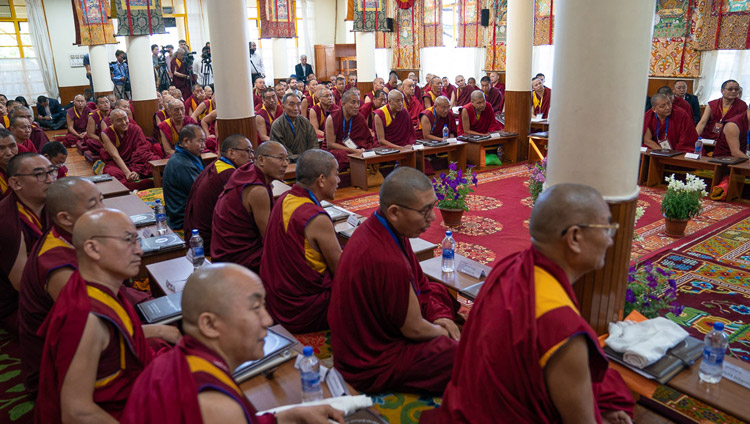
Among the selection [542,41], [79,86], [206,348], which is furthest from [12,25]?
[206,348]

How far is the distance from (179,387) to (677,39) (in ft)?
36.3

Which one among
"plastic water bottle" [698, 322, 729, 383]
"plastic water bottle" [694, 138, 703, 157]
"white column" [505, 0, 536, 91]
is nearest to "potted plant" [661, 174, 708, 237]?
"plastic water bottle" [694, 138, 703, 157]

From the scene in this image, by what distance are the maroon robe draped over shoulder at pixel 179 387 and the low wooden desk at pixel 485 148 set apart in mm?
7193

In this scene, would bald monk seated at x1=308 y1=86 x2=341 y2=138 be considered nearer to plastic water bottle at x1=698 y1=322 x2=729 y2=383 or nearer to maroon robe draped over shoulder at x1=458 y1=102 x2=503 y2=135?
maroon robe draped over shoulder at x1=458 y1=102 x2=503 y2=135

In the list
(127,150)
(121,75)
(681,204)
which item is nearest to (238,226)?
(681,204)

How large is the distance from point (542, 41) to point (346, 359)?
11499 mm

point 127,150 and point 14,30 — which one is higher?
point 14,30

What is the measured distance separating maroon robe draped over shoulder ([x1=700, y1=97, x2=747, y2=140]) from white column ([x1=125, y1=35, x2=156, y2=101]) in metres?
8.83

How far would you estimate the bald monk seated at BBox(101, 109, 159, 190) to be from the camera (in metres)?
7.48

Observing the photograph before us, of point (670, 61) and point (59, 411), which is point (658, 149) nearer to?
point (670, 61)

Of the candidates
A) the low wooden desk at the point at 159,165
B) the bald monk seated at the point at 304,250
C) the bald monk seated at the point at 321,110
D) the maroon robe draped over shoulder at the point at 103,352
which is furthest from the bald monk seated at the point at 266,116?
the maroon robe draped over shoulder at the point at 103,352

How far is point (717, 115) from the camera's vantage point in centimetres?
765

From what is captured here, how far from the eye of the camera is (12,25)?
595 inches

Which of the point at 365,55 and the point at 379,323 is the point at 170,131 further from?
the point at 379,323
